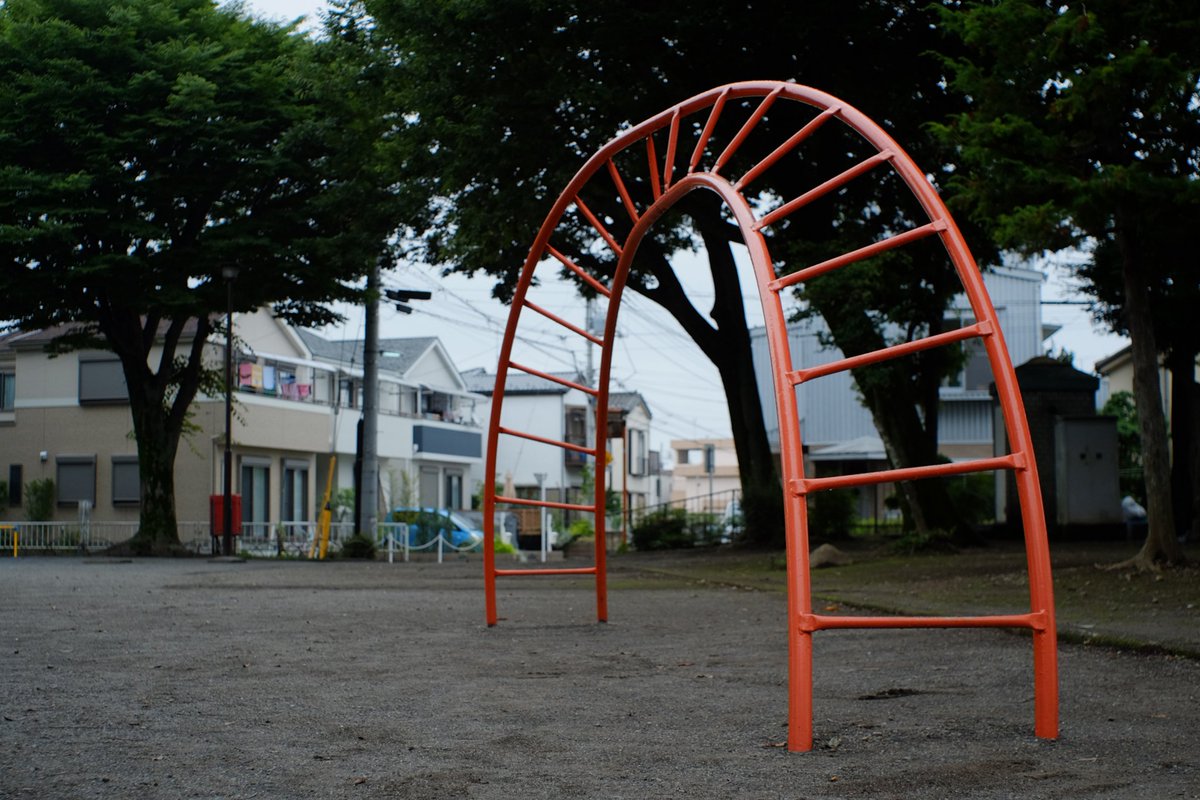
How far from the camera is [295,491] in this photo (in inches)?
1346

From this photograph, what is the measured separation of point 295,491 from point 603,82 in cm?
2196

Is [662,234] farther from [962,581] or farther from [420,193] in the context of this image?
[962,581]

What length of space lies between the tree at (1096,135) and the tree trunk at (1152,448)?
0.4 inches

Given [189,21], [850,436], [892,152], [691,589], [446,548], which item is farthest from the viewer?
[850,436]

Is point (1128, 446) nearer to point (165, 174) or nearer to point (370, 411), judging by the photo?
point (370, 411)

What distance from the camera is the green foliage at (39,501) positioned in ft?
96.0

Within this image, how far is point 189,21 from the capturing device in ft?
68.1

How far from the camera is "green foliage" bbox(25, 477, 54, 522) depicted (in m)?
29.3

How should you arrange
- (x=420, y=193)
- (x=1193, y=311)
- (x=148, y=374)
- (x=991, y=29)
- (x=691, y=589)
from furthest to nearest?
(x=148, y=374) < (x=420, y=193) < (x=1193, y=311) < (x=691, y=589) < (x=991, y=29)

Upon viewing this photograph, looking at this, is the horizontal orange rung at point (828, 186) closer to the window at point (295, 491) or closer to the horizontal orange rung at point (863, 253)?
the horizontal orange rung at point (863, 253)

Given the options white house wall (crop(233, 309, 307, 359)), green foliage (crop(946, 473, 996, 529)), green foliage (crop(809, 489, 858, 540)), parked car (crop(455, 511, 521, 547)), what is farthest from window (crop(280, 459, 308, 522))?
green foliage (crop(946, 473, 996, 529))

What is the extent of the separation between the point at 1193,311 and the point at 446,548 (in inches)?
547

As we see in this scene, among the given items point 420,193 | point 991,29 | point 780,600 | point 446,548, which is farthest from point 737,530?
point 991,29

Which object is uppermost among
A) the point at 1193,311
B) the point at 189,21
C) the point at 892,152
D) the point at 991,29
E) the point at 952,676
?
the point at 189,21
